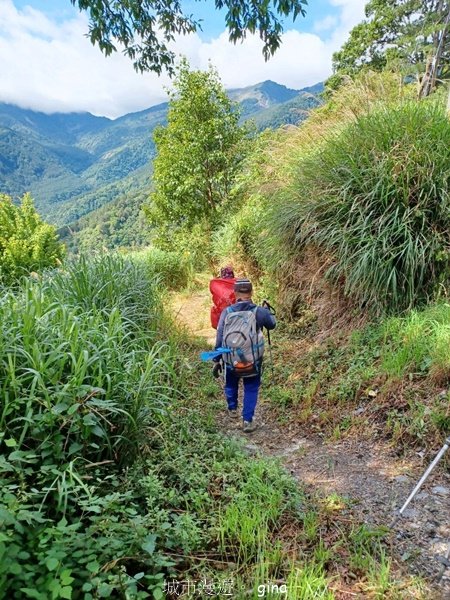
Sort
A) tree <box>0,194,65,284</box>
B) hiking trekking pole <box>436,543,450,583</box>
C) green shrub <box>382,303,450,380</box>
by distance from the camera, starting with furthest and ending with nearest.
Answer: tree <box>0,194,65,284</box> < green shrub <box>382,303,450,380</box> < hiking trekking pole <box>436,543,450,583</box>

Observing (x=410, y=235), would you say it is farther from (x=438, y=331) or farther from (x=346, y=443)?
(x=346, y=443)

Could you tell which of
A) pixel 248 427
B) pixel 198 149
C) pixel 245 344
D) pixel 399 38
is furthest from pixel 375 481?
A: pixel 399 38

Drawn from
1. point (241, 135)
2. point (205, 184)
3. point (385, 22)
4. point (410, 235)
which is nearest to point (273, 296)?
point (410, 235)

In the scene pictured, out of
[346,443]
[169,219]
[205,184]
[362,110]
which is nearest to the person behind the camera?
[346,443]

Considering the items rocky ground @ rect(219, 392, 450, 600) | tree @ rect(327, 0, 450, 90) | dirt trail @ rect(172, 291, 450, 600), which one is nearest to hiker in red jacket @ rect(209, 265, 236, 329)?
dirt trail @ rect(172, 291, 450, 600)

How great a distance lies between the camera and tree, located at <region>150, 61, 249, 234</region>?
10961 millimetres

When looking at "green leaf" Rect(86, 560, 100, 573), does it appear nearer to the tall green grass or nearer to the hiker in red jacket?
the tall green grass

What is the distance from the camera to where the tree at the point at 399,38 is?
51.6ft

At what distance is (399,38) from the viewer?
64.6 ft

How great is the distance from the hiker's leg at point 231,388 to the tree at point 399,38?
47.7 ft

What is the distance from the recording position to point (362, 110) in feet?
18.4

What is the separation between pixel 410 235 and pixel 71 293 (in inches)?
149

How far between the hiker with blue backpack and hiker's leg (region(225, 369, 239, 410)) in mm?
10

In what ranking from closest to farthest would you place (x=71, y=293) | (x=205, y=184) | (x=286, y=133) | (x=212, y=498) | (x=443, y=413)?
(x=212, y=498) < (x=443, y=413) < (x=71, y=293) < (x=286, y=133) < (x=205, y=184)
